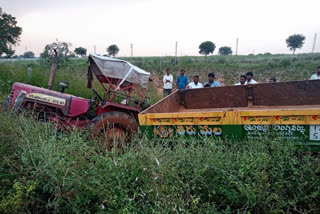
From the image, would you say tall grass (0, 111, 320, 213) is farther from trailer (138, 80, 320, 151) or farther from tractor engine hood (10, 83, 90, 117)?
tractor engine hood (10, 83, 90, 117)

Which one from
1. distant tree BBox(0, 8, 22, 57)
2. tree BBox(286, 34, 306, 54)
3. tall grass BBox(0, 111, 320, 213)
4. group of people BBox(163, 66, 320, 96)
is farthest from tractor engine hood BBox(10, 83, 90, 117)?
tree BBox(286, 34, 306, 54)

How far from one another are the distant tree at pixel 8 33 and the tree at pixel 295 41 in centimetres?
4606

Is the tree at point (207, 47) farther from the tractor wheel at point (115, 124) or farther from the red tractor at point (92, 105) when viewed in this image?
the tractor wheel at point (115, 124)

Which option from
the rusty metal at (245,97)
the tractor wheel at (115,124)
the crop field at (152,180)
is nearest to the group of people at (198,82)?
the rusty metal at (245,97)

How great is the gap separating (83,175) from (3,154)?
47.9 inches

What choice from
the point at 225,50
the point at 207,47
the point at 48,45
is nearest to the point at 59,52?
the point at 48,45

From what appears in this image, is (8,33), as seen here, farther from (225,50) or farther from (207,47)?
(225,50)

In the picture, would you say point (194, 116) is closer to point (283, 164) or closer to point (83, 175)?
point (283, 164)

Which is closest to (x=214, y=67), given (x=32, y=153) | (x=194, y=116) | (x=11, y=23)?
(x=194, y=116)

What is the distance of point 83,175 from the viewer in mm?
2574

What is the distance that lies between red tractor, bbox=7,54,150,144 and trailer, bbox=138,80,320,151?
83 centimetres

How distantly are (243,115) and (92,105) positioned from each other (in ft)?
11.8

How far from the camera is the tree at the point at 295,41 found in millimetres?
43594

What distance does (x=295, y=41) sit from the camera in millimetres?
43938
